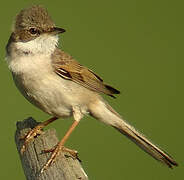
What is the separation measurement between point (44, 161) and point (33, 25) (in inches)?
71.8

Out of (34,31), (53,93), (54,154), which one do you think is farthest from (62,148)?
(34,31)

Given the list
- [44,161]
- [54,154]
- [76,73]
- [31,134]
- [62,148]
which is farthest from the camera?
[76,73]

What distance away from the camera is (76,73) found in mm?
6770

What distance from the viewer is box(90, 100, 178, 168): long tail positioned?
6485 millimetres

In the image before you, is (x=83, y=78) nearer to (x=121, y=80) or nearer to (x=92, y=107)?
(x=92, y=107)

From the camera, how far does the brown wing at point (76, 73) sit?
6.59 meters

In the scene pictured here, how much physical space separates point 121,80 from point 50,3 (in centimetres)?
258

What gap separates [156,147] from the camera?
6438 millimetres

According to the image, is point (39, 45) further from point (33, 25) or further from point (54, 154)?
point (54, 154)

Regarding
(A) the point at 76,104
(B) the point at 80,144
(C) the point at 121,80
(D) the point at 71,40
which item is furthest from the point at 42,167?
(D) the point at 71,40

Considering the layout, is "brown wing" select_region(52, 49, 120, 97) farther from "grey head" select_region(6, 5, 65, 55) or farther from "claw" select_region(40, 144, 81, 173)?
"claw" select_region(40, 144, 81, 173)

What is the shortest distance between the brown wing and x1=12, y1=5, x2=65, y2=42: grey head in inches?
13.8

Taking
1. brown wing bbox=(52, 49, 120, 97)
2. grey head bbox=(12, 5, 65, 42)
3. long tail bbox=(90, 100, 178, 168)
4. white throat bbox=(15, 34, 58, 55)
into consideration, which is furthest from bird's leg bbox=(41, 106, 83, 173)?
grey head bbox=(12, 5, 65, 42)

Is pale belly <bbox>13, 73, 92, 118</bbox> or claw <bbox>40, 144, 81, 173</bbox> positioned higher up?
pale belly <bbox>13, 73, 92, 118</bbox>
